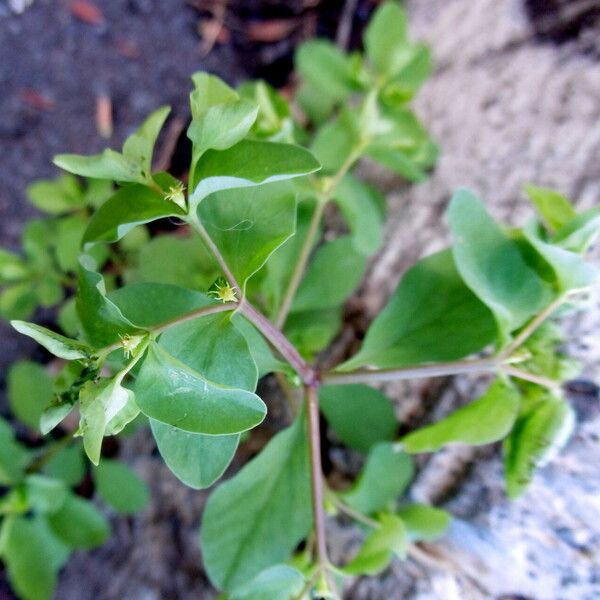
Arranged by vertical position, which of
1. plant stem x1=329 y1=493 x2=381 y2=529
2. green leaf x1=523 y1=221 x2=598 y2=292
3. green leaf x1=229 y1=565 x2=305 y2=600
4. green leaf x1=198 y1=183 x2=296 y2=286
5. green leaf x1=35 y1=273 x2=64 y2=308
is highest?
green leaf x1=198 y1=183 x2=296 y2=286

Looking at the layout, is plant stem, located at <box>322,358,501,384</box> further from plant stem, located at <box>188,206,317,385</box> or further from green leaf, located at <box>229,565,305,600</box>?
green leaf, located at <box>229,565,305,600</box>

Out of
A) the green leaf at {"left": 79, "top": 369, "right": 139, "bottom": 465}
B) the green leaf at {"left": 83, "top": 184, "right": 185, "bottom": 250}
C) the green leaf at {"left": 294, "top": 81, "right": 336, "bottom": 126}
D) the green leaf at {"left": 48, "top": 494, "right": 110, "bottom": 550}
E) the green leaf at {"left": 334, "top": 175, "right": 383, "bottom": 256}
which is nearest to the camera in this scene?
the green leaf at {"left": 79, "top": 369, "right": 139, "bottom": 465}

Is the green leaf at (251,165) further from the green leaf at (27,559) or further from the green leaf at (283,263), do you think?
the green leaf at (27,559)

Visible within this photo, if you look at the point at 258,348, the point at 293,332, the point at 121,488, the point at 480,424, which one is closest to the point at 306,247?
the point at 293,332

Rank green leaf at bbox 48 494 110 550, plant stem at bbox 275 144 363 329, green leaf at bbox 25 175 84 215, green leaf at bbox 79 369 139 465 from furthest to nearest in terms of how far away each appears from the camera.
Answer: green leaf at bbox 25 175 84 215 → green leaf at bbox 48 494 110 550 → plant stem at bbox 275 144 363 329 → green leaf at bbox 79 369 139 465

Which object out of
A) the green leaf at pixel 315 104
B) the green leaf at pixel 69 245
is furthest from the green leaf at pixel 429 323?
the green leaf at pixel 315 104

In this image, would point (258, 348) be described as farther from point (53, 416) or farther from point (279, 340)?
point (53, 416)

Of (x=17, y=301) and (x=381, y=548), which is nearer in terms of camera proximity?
(x=381, y=548)

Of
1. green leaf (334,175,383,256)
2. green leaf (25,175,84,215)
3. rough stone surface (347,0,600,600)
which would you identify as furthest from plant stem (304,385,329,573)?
green leaf (25,175,84,215)
